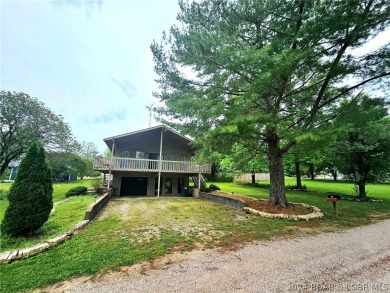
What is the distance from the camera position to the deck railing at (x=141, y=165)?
1471 cm

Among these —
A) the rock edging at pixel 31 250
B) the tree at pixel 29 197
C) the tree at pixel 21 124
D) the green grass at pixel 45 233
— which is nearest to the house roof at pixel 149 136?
the green grass at pixel 45 233

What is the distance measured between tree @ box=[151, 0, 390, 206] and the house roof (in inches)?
253

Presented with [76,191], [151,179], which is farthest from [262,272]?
[76,191]

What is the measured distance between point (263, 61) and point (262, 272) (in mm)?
6881

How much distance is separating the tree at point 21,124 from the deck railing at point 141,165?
9.26 meters

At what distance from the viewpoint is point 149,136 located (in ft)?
57.8

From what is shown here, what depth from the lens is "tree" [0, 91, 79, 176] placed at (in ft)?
60.7

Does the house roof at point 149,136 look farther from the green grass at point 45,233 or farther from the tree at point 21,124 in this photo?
the tree at point 21,124

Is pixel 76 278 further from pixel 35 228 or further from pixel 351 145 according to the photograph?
pixel 351 145

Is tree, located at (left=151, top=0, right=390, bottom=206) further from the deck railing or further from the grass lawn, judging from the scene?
the deck railing

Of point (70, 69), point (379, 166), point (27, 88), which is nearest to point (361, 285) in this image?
point (379, 166)

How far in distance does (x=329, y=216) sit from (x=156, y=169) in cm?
1164

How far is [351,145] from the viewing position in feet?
44.3

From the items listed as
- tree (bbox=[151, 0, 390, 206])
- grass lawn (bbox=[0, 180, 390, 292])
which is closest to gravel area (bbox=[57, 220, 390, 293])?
grass lawn (bbox=[0, 180, 390, 292])
